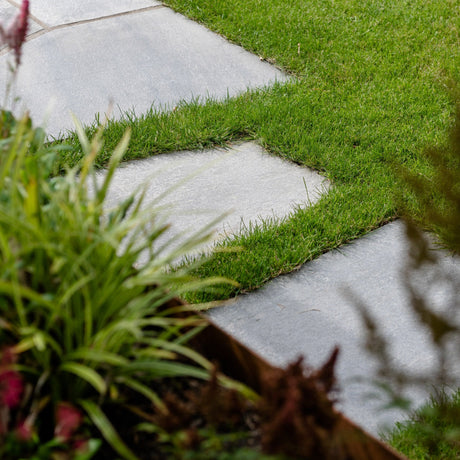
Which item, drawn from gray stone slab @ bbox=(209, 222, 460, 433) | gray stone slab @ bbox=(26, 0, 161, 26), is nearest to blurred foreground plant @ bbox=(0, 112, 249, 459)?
gray stone slab @ bbox=(209, 222, 460, 433)

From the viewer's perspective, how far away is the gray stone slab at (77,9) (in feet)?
16.5

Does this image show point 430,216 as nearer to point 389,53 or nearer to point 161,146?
point 161,146

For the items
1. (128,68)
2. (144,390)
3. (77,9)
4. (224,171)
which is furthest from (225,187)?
(77,9)

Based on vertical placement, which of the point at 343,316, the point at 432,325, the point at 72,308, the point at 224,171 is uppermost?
the point at 72,308

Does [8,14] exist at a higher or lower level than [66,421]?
lower

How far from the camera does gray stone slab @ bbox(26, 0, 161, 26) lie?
198 inches

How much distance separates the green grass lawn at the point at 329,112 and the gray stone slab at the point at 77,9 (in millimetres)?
343

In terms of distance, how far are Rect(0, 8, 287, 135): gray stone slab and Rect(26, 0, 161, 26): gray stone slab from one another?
0.13 metres

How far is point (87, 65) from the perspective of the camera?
450 centimetres

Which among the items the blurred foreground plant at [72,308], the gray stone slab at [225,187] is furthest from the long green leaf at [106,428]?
the gray stone slab at [225,187]

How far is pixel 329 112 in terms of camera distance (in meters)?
4.10

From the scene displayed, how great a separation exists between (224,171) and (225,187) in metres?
0.17

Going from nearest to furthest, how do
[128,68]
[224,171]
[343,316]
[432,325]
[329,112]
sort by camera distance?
[432,325] → [343,316] → [224,171] → [329,112] → [128,68]

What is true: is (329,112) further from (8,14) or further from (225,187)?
(8,14)
